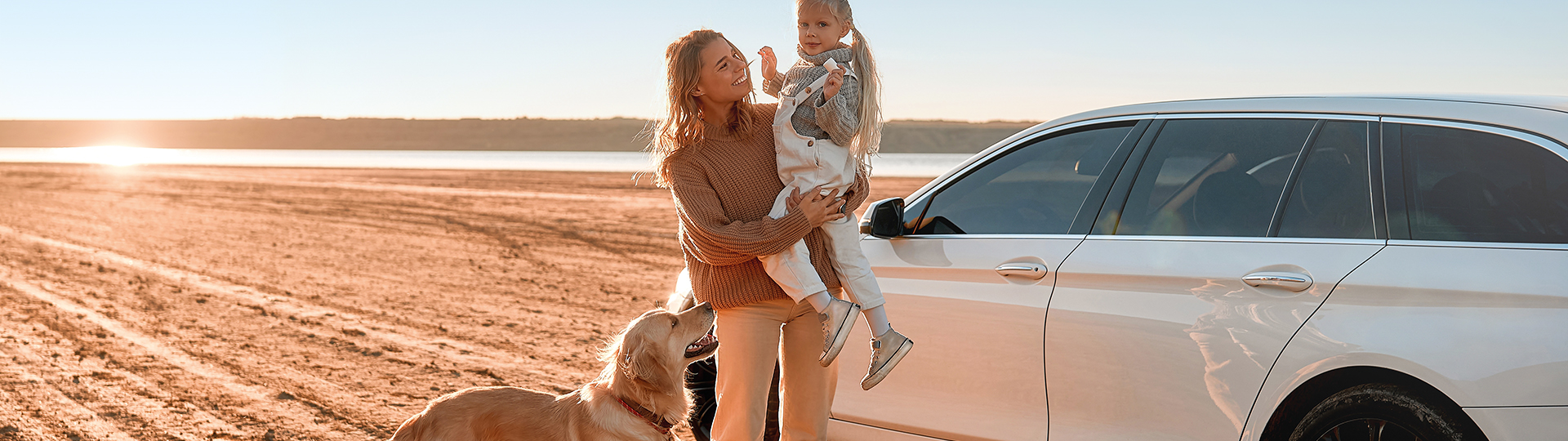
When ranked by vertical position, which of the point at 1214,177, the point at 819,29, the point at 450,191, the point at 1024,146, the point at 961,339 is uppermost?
the point at 819,29

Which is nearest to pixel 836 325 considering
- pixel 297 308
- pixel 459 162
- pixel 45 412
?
pixel 45 412

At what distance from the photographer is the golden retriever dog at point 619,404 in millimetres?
3529

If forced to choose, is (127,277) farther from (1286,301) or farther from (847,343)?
(1286,301)

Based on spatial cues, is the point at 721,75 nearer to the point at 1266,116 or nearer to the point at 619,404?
the point at 619,404

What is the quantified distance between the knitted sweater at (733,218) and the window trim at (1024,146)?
85cm

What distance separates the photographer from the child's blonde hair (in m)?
3.51

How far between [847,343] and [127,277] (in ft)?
33.7

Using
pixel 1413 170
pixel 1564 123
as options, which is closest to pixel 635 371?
pixel 1413 170

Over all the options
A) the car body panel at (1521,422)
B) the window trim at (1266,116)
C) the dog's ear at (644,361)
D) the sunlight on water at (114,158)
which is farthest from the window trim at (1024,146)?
the sunlight on water at (114,158)

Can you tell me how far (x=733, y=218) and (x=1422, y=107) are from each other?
2083mm

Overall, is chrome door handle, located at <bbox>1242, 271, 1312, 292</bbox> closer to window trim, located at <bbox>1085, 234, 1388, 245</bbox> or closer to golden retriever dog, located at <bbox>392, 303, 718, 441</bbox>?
window trim, located at <bbox>1085, 234, 1388, 245</bbox>

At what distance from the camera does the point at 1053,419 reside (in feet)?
12.2

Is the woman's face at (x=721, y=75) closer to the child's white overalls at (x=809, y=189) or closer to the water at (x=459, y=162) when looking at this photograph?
the child's white overalls at (x=809, y=189)

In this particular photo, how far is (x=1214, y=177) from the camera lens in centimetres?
361
